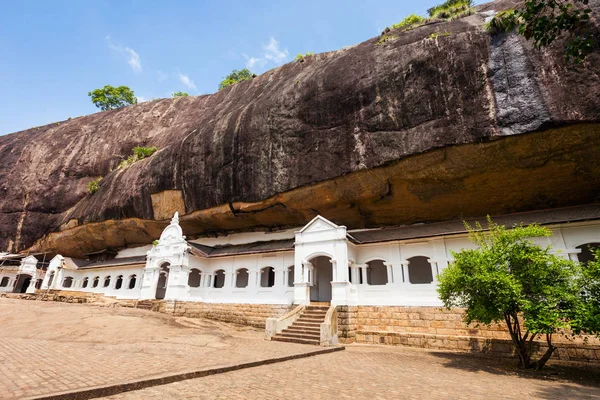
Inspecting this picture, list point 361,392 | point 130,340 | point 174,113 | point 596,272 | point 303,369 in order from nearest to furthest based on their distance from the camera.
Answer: point 361,392, point 303,369, point 596,272, point 130,340, point 174,113

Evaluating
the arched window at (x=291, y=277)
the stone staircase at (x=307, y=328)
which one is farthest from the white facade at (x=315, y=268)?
the stone staircase at (x=307, y=328)

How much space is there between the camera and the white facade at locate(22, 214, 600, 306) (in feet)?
51.4

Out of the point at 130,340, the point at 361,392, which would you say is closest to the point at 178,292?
the point at 130,340

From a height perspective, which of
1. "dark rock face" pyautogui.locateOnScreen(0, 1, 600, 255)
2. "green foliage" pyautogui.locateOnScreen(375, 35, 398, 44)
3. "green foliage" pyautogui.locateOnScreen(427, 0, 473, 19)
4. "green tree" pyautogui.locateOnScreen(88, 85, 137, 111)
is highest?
"green tree" pyautogui.locateOnScreen(88, 85, 137, 111)

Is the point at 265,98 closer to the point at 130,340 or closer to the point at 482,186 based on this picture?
the point at 482,186

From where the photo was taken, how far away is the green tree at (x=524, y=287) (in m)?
8.87

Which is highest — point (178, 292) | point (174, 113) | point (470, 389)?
point (174, 113)

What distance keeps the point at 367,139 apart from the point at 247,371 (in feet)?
42.4

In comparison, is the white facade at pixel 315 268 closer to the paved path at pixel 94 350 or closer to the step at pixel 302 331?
the step at pixel 302 331

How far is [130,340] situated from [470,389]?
1095 centimetres

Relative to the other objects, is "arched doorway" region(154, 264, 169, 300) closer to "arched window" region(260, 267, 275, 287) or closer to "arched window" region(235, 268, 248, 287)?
"arched window" region(235, 268, 248, 287)

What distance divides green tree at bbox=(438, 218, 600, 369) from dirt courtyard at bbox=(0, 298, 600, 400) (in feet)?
4.99

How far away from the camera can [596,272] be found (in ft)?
28.5

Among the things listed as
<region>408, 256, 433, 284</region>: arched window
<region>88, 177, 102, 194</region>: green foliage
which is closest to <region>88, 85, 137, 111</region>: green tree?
<region>88, 177, 102, 194</region>: green foliage
